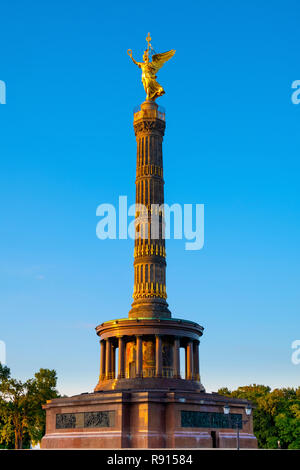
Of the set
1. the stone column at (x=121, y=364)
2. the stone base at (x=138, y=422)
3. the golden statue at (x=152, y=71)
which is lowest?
the stone base at (x=138, y=422)

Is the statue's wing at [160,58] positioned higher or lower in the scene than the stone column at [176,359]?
higher

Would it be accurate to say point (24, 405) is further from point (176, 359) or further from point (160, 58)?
point (160, 58)

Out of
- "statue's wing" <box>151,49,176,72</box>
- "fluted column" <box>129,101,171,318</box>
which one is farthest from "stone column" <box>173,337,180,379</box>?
"statue's wing" <box>151,49,176,72</box>

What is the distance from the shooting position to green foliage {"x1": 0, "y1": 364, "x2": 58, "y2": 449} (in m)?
60.3

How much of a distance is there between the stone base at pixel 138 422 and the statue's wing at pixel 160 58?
101 ft

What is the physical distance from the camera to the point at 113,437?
133 feet

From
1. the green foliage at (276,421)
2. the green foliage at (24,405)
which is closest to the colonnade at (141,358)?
the green foliage at (24,405)

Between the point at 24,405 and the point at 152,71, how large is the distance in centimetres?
3507

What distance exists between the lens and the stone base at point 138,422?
40.4 meters

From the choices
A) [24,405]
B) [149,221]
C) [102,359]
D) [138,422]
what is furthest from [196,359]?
[24,405]

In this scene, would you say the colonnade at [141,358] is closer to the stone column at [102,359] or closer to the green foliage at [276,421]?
the stone column at [102,359]

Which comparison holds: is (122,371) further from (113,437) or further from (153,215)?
(153,215)
